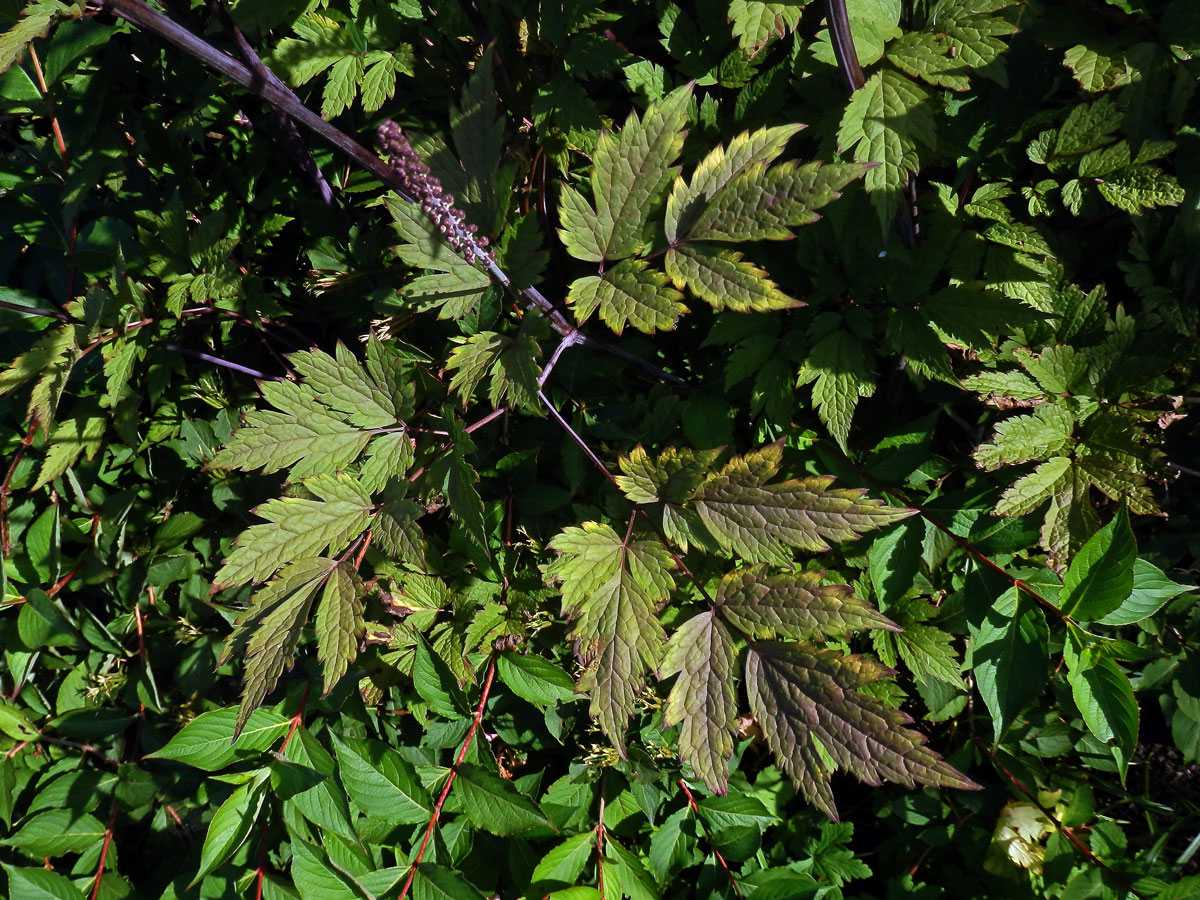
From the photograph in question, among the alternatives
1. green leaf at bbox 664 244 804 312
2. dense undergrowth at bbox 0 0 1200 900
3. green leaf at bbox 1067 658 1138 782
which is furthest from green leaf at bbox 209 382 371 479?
green leaf at bbox 1067 658 1138 782

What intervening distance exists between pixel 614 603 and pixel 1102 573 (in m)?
0.89

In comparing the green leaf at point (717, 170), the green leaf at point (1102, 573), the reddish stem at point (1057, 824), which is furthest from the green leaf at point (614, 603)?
the reddish stem at point (1057, 824)

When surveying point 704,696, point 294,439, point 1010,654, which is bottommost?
point 1010,654

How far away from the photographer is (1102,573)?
135 centimetres

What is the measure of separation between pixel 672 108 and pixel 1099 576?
112 cm

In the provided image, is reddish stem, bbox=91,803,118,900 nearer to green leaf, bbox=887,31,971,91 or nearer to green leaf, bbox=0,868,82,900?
green leaf, bbox=0,868,82,900

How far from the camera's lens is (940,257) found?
152 cm

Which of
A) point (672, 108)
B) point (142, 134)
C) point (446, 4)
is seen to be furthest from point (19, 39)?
point (142, 134)

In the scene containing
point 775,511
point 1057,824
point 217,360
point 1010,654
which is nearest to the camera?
point 775,511

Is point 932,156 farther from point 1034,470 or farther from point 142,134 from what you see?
point 142,134

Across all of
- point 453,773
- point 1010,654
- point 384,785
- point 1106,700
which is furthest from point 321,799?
point 1106,700

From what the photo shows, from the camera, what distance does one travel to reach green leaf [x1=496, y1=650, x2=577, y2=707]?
64.0 inches

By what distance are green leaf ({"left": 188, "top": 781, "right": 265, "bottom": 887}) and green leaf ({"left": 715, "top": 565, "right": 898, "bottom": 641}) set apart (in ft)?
3.48

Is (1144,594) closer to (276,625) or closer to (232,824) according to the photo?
(276,625)
